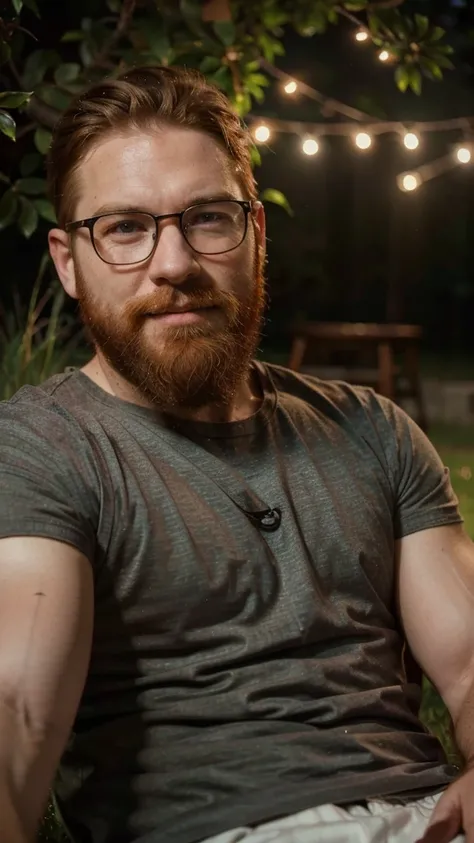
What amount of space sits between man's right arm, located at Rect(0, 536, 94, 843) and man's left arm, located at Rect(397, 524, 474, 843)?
0.54m

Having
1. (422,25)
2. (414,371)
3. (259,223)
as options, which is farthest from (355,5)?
(414,371)

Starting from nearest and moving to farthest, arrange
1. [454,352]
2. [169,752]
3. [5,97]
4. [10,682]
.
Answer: [10,682], [169,752], [5,97], [454,352]

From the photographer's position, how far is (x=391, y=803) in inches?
51.7

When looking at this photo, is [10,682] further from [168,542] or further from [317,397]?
[317,397]

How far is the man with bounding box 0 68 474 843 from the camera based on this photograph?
48.5 inches

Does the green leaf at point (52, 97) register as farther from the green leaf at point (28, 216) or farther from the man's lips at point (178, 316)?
the man's lips at point (178, 316)

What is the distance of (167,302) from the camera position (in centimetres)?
143

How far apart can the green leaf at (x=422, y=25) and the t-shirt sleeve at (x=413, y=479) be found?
1098 mm

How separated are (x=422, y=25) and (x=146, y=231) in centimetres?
123

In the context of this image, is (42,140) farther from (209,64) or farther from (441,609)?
(441,609)

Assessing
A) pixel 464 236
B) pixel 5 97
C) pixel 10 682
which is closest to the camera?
pixel 10 682

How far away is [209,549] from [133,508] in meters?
0.11

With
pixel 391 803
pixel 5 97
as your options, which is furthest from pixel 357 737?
pixel 5 97

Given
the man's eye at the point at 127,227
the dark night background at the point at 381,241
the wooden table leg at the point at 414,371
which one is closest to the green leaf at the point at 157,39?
the man's eye at the point at 127,227
